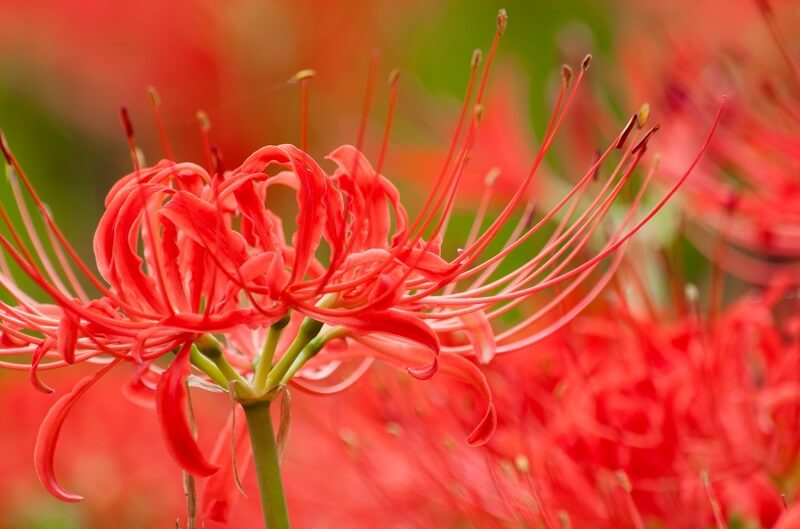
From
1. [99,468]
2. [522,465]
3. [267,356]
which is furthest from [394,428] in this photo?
[99,468]

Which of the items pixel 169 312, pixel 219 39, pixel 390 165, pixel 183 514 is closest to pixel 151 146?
pixel 219 39

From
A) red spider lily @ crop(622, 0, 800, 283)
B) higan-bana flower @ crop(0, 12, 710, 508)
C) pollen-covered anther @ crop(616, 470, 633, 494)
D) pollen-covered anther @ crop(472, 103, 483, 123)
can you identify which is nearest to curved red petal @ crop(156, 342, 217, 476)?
higan-bana flower @ crop(0, 12, 710, 508)

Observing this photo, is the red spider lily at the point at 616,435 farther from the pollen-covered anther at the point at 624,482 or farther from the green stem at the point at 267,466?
the green stem at the point at 267,466

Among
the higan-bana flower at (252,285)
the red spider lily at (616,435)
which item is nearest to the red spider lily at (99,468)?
the red spider lily at (616,435)

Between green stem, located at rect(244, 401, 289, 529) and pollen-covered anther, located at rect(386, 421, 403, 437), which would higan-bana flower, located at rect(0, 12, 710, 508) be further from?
pollen-covered anther, located at rect(386, 421, 403, 437)

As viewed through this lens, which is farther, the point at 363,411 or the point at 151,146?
the point at 151,146

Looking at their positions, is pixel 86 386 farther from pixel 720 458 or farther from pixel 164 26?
pixel 164 26
